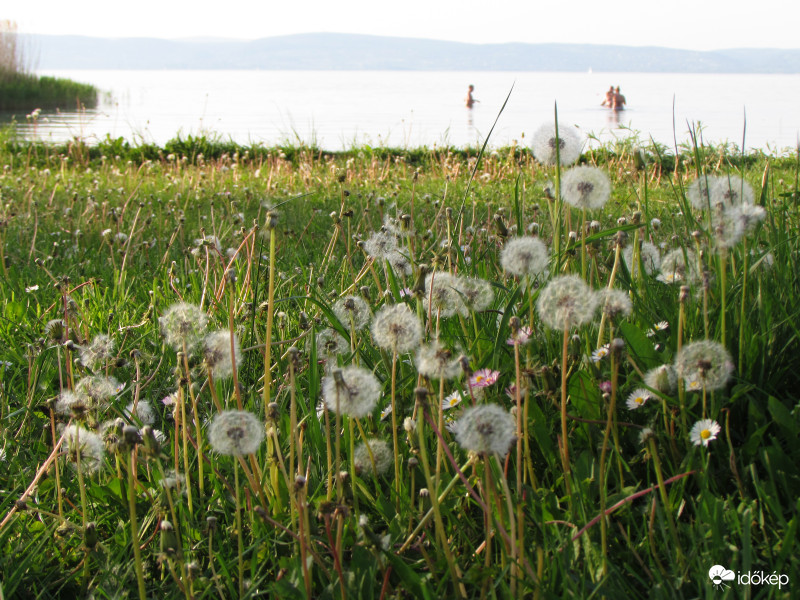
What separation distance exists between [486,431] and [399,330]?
48cm

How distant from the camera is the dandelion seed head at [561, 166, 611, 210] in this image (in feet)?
5.68

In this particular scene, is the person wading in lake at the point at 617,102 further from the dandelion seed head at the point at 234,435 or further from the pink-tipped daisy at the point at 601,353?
the dandelion seed head at the point at 234,435

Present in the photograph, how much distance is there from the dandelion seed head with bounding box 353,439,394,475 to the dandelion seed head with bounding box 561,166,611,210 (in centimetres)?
74

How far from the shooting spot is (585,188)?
68.1 inches

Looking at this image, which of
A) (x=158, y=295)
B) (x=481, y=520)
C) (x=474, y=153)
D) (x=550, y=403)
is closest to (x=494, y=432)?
(x=481, y=520)

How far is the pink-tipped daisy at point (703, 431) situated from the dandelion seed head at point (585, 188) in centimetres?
59

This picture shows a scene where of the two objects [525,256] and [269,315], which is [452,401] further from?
[269,315]

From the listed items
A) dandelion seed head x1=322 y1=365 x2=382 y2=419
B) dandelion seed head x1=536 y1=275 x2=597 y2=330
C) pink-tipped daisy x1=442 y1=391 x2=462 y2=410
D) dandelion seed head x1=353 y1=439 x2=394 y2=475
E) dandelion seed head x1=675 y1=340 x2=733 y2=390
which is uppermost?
dandelion seed head x1=536 y1=275 x2=597 y2=330

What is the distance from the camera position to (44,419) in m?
2.01

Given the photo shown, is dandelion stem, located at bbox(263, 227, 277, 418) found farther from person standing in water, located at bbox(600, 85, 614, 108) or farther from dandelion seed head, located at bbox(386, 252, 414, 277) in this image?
person standing in water, located at bbox(600, 85, 614, 108)

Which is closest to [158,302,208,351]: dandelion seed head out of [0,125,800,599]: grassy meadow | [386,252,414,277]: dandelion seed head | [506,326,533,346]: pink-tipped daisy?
[0,125,800,599]: grassy meadow

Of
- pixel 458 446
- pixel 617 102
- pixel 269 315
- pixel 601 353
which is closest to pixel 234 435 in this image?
pixel 269 315

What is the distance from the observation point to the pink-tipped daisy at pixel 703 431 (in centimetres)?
135

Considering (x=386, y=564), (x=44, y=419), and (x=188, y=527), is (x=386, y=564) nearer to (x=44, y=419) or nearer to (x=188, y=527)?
(x=188, y=527)
